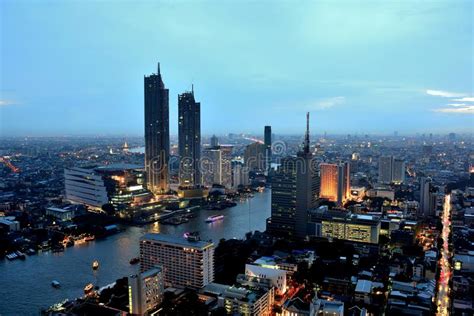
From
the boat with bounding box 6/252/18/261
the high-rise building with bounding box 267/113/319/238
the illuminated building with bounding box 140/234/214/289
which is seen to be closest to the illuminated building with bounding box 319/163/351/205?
the high-rise building with bounding box 267/113/319/238

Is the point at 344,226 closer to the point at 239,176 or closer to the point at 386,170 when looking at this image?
the point at 239,176

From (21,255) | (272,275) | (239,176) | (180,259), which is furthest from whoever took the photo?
(239,176)

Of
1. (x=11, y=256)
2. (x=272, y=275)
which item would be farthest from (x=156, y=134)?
(x=272, y=275)

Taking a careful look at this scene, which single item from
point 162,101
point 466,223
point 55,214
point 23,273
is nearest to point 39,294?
point 23,273

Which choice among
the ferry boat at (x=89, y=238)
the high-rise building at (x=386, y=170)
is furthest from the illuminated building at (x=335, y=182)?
the ferry boat at (x=89, y=238)

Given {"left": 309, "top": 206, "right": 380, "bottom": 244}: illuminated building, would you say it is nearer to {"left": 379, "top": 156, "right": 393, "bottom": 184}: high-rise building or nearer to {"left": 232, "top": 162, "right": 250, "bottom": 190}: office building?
{"left": 232, "top": 162, "right": 250, "bottom": 190}: office building

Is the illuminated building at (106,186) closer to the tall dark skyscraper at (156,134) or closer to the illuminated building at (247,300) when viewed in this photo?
the tall dark skyscraper at (156,134)
